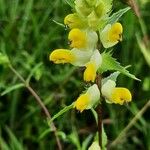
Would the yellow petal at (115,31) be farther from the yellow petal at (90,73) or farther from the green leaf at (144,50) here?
the green leaf at (144,50)

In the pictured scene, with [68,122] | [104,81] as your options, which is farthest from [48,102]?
[104,81]

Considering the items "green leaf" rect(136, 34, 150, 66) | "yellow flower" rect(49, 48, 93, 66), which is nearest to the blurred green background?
"green leaf" rect(136, 34, 150, 66)

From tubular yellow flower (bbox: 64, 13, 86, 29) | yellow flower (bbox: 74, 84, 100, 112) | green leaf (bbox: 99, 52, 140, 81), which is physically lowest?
yellow flower (bbox: 74, 84, 100, 112)

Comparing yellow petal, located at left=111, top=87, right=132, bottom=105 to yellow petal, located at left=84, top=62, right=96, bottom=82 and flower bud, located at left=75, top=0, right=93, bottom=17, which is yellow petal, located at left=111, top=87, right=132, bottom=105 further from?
flower bud, located at left=75, top=0, right=93, bottom=17

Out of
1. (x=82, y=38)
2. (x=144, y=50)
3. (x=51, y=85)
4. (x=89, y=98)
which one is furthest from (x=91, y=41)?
(x=51, y=85)

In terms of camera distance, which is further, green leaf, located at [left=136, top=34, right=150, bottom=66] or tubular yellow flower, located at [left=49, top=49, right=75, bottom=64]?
green leaf, located at [left=136, top=34, right=150, bottom=66]

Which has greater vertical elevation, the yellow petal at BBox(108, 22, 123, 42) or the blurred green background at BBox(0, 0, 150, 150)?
the yellow petal at BBox(108, 22, 123, 42)

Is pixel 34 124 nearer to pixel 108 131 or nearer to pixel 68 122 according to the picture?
pixel 68 122
